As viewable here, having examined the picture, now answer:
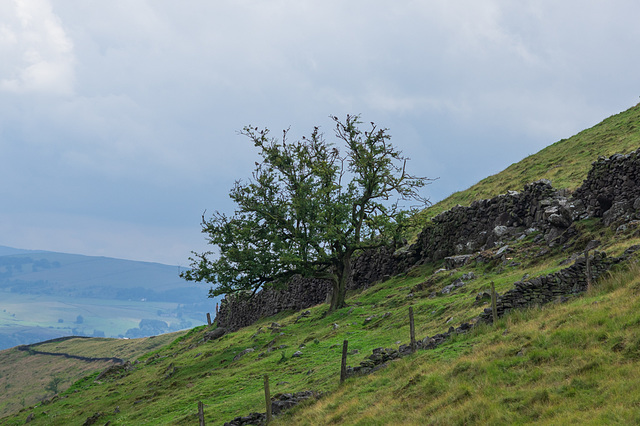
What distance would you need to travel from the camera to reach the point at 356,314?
121ft

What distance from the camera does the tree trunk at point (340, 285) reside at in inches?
1661

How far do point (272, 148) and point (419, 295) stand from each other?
734 inches

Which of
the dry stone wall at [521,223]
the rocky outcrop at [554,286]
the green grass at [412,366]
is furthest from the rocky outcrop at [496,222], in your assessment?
the rocky outcrop at [554,286]

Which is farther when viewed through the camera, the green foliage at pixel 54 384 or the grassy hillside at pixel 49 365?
the grassy hillside at pixel 49 365

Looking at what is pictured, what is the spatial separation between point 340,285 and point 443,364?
24.8m

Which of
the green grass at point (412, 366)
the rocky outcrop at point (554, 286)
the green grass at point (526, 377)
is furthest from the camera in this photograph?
the rocky outcrop at point (554, 286)

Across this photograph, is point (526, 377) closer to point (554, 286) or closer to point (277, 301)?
point (554, 286)

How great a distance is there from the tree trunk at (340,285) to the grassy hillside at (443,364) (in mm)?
1154

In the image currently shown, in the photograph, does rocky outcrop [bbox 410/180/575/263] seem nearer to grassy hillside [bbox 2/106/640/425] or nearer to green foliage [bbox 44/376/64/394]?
grassy hillside [bbox 2/106/640/425]

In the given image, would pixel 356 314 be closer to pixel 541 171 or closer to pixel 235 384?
pixel 235 384

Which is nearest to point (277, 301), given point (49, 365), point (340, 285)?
point (340, 285)

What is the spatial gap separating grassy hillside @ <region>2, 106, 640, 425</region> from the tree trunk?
1154 millimetres

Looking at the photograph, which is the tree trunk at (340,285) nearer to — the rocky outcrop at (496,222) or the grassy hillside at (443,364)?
the grassy hillside at (443,364)

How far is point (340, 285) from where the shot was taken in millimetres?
42656
